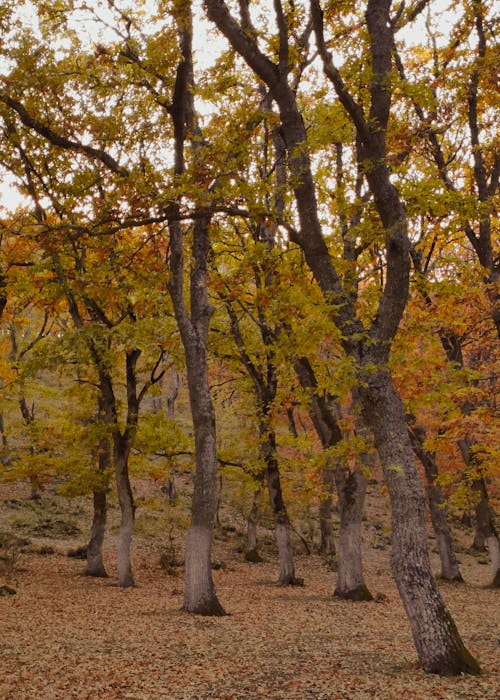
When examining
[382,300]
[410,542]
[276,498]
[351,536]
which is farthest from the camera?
[276,498]

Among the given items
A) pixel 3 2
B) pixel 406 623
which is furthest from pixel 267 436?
pixel 3 2

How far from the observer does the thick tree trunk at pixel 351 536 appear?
14.2 meters

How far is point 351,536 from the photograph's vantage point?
14164 mm

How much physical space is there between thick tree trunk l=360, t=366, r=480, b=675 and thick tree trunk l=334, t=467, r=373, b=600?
25.4ft

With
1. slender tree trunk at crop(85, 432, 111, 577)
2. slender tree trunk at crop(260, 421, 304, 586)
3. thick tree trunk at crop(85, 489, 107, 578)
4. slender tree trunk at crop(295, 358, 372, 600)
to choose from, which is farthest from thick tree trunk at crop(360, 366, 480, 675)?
thick tree trunk at crop(85, 489, 107, 578)

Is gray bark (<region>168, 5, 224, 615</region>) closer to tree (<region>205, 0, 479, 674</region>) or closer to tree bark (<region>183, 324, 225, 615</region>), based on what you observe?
tree bark (<region>183, 324, 225, 615</region>)

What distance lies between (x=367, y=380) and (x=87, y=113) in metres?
9.86

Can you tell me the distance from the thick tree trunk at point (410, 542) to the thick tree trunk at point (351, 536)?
7.73 metres

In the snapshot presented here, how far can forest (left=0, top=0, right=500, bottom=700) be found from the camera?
23.1 ft

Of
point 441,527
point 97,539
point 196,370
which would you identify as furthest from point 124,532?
point 441,527

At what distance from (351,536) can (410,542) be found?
800 cm

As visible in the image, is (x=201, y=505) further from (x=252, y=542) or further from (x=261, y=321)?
(x=252, y=542)

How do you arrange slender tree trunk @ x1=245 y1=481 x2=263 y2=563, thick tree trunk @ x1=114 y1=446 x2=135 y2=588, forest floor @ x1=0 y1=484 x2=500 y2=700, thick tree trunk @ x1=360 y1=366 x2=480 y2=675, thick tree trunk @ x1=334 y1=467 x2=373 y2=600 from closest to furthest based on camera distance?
forest floor @ x1=0 y1=484 x2=500 y2=700 < thick tree trunk @ x1=360 y1=366 x2=480 y2=675 < thick tree trunk @ x1=334 y1=467 x2=373 y2=600 < thick tree trunk @ x1=114 y1=446 x2=135 y2=588 < slender tree trunk @ x1=245 y1=481 x2=263 y2=563

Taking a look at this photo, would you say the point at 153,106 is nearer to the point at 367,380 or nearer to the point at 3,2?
the point at 3,2
